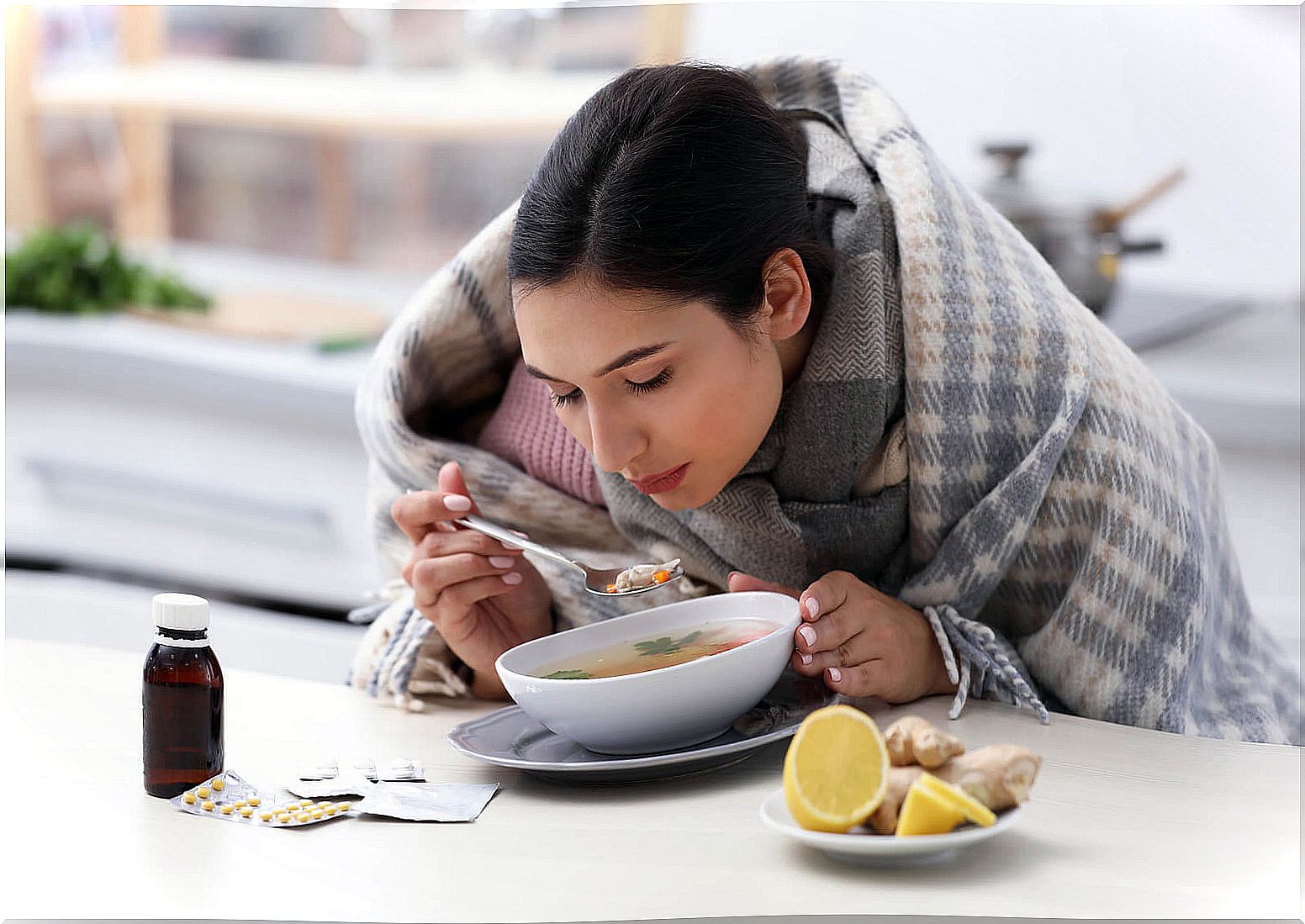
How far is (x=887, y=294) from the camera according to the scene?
3.43ft

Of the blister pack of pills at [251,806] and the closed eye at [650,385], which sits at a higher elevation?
the closed eye at [650,385]

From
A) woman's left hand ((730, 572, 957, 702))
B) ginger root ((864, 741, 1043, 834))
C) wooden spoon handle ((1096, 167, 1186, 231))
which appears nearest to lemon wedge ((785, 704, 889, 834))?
ginger root ((864, 741, 1043, 834))

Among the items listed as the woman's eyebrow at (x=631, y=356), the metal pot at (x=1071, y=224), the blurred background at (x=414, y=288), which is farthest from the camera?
the blurred background at (x=414, y=288)

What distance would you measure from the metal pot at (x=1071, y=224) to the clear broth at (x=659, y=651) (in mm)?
1057

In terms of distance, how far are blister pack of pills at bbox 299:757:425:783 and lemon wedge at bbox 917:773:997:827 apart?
1.12ft

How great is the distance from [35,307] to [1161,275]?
82.8 inches

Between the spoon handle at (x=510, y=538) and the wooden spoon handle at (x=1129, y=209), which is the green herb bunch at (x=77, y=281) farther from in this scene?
the spoon handle at (x=510, y=538)

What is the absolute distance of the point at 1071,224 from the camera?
1.89 m

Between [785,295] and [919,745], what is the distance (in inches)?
14.7

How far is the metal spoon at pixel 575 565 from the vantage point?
3.32ft

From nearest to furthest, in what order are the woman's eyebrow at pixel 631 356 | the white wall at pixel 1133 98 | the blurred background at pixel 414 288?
the woman's eyebrow at pixel 631 356
the blurred background at pixel 414 288
the white wall at pixel 1133 98

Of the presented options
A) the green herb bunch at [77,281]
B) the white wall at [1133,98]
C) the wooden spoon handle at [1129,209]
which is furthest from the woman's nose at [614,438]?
the green herb bunch at [77,281]

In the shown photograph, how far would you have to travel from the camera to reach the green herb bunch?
2627 mm

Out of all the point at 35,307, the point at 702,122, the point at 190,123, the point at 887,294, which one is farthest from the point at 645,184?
the point at 190,123
